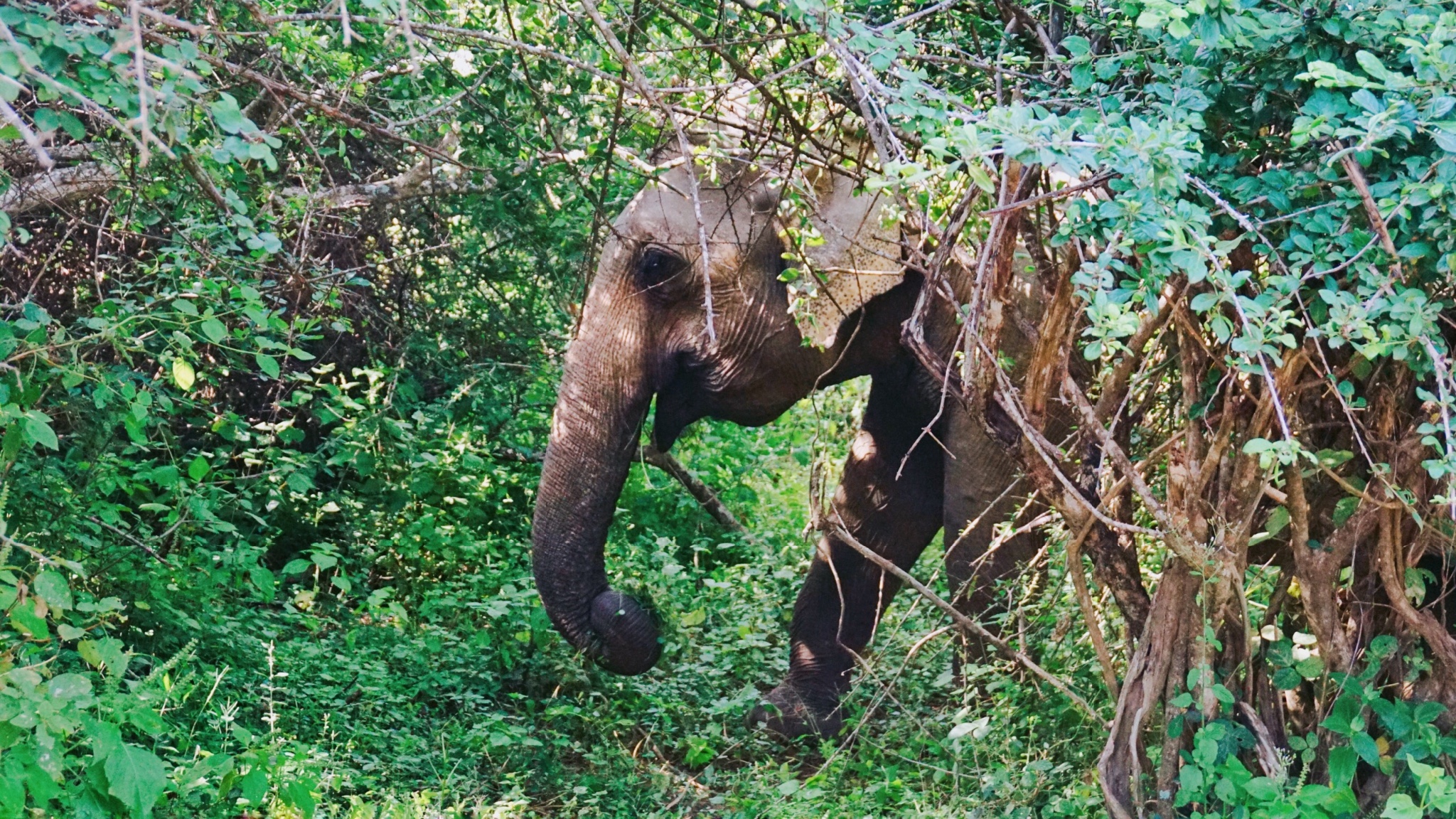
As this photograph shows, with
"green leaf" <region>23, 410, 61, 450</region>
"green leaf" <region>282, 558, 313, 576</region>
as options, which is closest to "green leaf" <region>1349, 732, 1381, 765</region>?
"green leaf" <region>23, 410, 61, 450</region>

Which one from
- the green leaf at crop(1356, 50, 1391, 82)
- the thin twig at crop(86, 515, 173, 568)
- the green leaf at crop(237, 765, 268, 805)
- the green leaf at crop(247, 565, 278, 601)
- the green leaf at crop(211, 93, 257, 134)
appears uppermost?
the green leaf at crop(1356, 50, 1391, 82)

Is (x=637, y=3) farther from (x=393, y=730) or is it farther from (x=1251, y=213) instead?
(x=393, y=730)

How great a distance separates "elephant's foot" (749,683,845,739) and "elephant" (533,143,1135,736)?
14 millimetres

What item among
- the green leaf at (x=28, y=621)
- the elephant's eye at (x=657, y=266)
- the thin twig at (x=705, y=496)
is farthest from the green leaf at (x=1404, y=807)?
the thin twig at (x=705, y=496)

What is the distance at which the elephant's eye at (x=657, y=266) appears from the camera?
5293 mm

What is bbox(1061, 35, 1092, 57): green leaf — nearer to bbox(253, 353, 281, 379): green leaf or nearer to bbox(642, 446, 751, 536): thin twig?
bbox(253, 353, 281, 379): green leaf

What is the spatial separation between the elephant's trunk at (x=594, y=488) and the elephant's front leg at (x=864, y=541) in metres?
1.04

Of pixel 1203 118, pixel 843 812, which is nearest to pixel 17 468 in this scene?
pixel 843 812

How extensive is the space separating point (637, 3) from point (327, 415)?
295cm

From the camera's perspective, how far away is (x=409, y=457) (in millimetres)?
6309

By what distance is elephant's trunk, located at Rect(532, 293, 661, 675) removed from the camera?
5211mm

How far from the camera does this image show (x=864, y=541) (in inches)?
252

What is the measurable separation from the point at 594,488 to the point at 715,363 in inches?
26.0

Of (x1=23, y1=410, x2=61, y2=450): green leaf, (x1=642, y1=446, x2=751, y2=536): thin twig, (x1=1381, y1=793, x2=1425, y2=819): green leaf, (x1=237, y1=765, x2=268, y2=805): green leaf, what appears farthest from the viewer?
(x1=642, y1=446, x2=751, y2=536): thin twig
